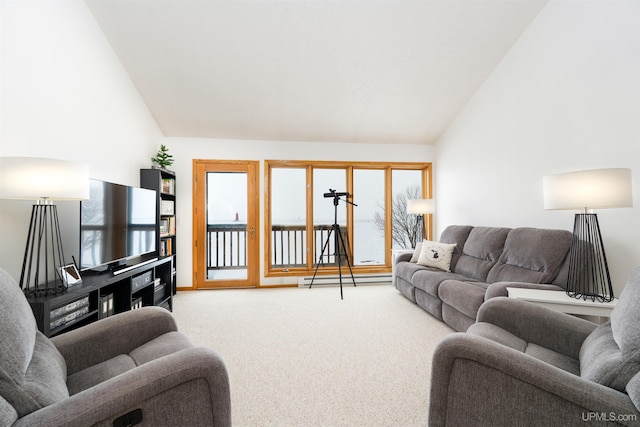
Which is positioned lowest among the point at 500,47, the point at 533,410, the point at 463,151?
the point at 533,410

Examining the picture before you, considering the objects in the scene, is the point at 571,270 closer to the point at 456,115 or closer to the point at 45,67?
the point at 456,115

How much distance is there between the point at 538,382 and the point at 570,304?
1.41 m

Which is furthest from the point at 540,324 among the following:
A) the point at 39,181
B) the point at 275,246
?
the point at 275,246

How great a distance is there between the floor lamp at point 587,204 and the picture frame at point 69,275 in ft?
11.5

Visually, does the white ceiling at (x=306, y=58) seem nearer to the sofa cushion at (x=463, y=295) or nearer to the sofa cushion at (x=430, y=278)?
the sofa cushion at (x=430, y=278)

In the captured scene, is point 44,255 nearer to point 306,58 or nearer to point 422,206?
point 306,58

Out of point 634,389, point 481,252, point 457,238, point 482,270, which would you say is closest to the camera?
point 634,389

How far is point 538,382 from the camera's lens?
97cm

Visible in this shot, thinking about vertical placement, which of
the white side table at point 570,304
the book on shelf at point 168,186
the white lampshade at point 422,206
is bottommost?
the white side table at point 570,304

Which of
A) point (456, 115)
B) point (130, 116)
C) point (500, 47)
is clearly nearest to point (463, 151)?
point (456, 115)

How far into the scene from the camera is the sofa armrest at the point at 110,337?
135cm

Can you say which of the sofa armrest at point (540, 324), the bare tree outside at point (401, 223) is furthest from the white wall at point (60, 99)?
the bare tree outside at point (401, 223)

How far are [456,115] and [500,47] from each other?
3.69 ft

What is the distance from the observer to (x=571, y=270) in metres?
2.29
